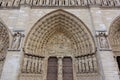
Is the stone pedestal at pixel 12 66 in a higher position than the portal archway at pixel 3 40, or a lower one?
lower

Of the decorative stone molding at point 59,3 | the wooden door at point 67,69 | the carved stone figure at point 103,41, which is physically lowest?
the wooden door at point 67,69

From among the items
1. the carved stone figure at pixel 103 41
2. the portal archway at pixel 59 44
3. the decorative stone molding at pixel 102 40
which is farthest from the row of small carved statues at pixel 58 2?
the carved stone figure at pixel 103 41

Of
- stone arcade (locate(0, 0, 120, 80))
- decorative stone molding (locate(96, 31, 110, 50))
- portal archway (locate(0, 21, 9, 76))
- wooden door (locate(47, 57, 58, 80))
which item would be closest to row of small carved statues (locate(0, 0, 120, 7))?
stone arcade (locate(0, 0, 120, 80))

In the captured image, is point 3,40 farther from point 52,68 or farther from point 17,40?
point 52,68

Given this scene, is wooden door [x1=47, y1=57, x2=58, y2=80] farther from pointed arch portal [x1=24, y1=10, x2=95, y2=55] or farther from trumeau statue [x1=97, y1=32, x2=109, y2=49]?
trumeau statue [x1=97, y1=32, x2=109, y2=49]

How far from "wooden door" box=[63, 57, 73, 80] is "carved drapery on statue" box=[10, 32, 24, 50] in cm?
243

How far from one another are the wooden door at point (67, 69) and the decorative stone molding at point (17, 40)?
7.98 ft

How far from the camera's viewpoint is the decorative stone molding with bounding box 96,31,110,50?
21.6 feet

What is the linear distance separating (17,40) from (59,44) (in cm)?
234

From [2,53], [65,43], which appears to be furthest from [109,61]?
[2,53]

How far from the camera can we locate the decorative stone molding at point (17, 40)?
6.54 metres

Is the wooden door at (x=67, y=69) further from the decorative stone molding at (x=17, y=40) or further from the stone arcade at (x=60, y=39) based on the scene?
the decorative stone molding at (x=17, y=40)

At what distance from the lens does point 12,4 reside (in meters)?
8.73

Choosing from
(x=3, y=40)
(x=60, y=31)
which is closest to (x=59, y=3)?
(x=60, y=31)
